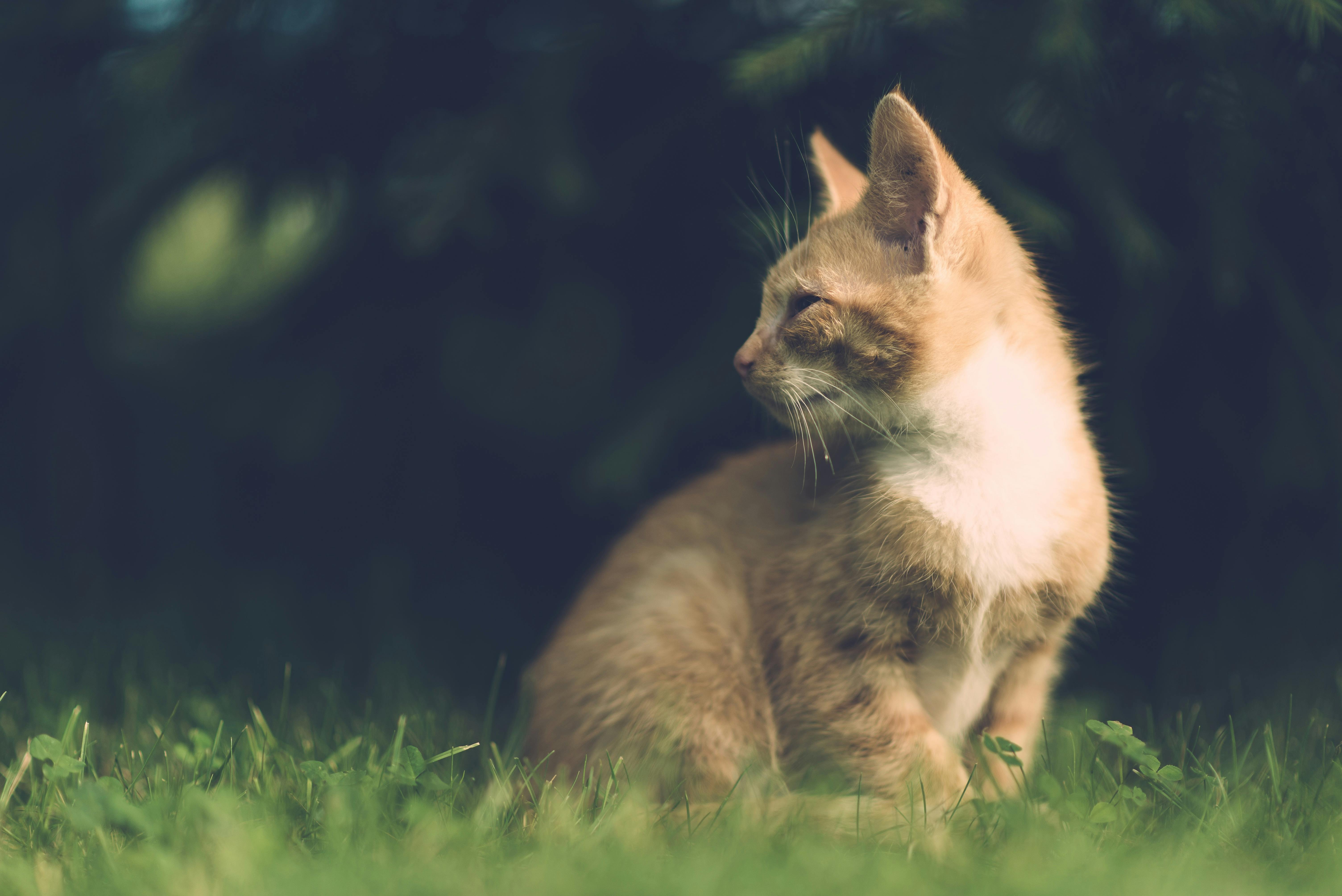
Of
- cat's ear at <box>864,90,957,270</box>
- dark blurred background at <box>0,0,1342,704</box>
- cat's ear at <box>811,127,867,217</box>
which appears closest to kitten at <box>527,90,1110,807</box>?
cat's ear at <box>864,90,957,270</box>

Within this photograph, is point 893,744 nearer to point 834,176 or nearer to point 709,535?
point 709,535

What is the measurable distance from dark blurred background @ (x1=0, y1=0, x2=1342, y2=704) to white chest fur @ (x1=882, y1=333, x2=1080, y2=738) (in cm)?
35

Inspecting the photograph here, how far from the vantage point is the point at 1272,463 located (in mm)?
1991

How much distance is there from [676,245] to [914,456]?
0.87 m

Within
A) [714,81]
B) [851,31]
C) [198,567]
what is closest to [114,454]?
[198,567]

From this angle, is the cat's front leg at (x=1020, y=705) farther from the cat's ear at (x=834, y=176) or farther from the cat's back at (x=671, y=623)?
the cat's ear at (x=834, y=176)

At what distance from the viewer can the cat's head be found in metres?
1.43

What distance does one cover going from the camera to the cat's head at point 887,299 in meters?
1.43

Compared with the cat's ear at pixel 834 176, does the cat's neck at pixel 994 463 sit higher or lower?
lower

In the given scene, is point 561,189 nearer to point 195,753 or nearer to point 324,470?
point 195,753

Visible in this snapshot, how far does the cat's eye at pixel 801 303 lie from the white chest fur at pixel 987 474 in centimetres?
23

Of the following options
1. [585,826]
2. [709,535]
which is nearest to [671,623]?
[709,535]

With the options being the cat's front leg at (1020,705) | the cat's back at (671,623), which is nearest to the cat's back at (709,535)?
the cat's back at (671,623)

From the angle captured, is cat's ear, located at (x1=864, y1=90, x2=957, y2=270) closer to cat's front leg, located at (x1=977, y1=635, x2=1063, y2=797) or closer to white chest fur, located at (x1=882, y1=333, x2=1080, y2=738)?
white chest fur, located at (x1=882, y1=333, x2=1080, y2=738)
